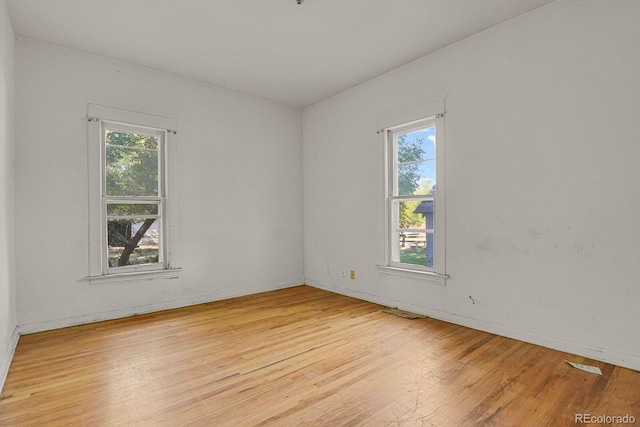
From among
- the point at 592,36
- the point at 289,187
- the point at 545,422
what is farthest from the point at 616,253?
the point at 289,187

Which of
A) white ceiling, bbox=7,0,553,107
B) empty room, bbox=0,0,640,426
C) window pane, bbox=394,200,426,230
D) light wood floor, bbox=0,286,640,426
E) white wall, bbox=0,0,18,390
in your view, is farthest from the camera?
window pane, bbox=394,200,426,230

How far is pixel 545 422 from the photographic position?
176 centimetres

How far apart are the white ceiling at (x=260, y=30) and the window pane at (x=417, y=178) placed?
47.6 inches

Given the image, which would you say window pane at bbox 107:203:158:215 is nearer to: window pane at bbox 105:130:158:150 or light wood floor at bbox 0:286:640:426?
window pane at bbox 105:130:158:150

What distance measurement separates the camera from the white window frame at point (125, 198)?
3.48 meters

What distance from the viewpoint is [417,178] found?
3.85 meters

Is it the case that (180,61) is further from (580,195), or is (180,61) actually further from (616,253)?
(616,253)

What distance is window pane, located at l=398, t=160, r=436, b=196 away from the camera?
370 centimetres

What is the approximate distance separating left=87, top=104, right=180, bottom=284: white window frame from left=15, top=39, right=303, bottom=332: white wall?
80 millimetres

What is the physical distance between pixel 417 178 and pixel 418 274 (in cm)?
112

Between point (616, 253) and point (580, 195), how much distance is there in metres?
0.49

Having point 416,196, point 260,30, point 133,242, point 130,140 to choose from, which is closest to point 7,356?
point 133,242

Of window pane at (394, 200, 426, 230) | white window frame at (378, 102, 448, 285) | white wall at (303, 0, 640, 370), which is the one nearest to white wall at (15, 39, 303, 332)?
white window frame at (378, 102, 448, 285)

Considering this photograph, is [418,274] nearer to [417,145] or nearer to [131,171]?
[417,145]
